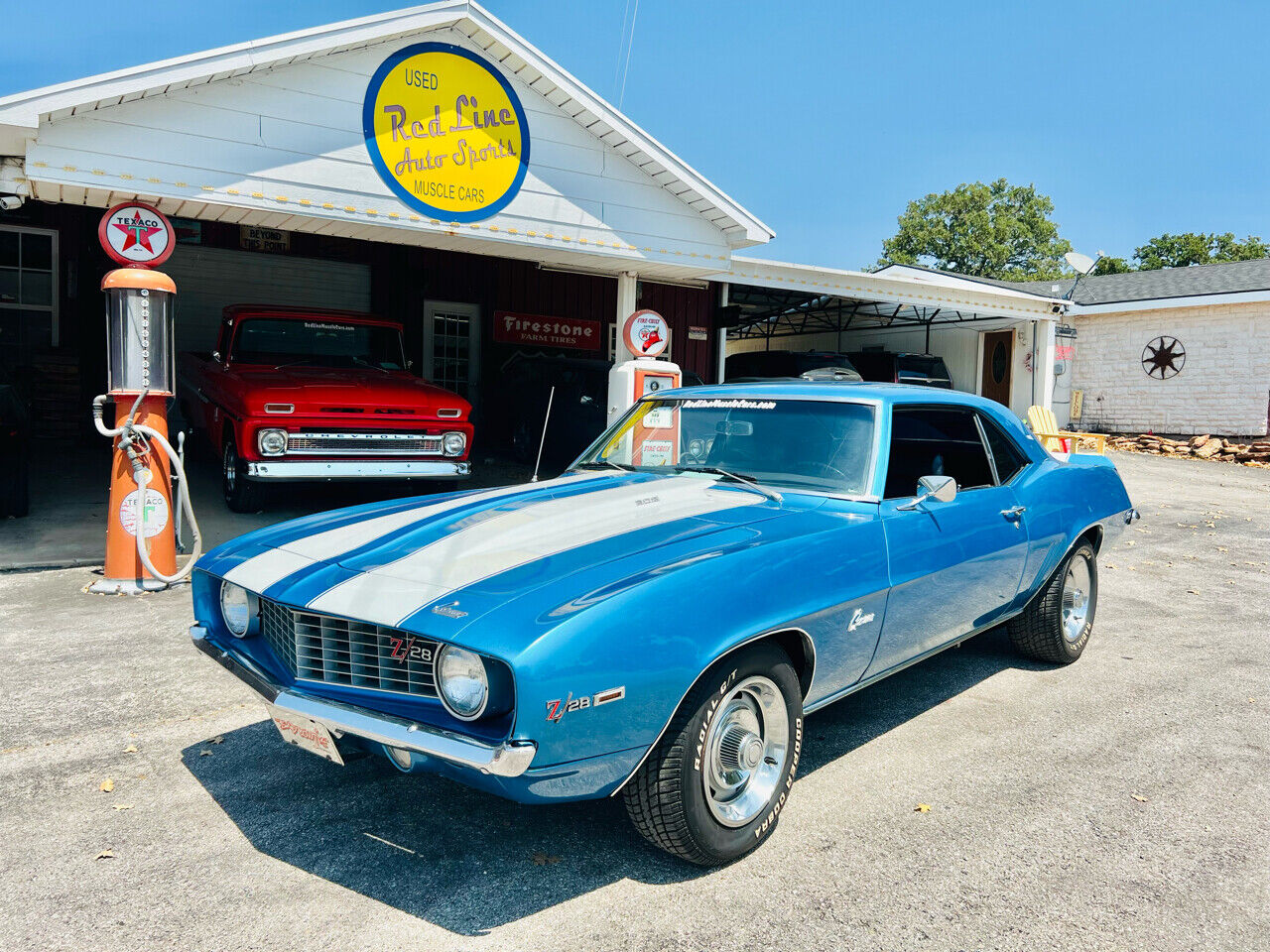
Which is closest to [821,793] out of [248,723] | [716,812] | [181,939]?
[716,812]

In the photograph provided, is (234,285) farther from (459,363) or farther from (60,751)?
(60,751)

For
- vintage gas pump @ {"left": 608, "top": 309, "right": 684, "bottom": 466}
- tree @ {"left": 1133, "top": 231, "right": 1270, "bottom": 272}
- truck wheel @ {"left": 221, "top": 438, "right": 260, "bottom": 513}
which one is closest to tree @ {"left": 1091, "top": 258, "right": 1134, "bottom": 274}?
tree @ {"left": 1133, "top": 231, "right": 1270, "bottom": 272}

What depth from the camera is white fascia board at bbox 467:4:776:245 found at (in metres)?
8.46

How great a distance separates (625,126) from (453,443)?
3558mm

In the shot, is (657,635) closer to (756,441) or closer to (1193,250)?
(756,441)

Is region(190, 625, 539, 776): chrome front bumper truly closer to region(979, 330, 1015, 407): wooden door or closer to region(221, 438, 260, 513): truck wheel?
region(221, 438, 260, 513): truck wheel

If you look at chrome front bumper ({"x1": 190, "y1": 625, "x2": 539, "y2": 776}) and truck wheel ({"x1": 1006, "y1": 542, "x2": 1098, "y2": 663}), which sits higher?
chrome front bumper ({"x1": 190, "y1": 625, "x2": 539, "y2": 776})

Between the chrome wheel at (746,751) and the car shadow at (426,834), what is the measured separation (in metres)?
0.24

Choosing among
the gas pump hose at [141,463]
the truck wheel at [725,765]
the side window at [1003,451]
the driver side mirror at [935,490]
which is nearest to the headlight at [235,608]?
the truck wheel at [725,765]

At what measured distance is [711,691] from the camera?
273 centimetres

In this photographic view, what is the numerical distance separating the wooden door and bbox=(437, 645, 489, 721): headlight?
20237 mm

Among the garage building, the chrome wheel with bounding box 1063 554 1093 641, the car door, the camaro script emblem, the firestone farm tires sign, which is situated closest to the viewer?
the camaro script emblem

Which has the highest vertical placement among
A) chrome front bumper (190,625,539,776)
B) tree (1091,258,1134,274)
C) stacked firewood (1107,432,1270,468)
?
tree (1091,258,1134,274)

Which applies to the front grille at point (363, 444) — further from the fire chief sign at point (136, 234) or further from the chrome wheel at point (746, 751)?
the chrome wheel at point (746, 751)
